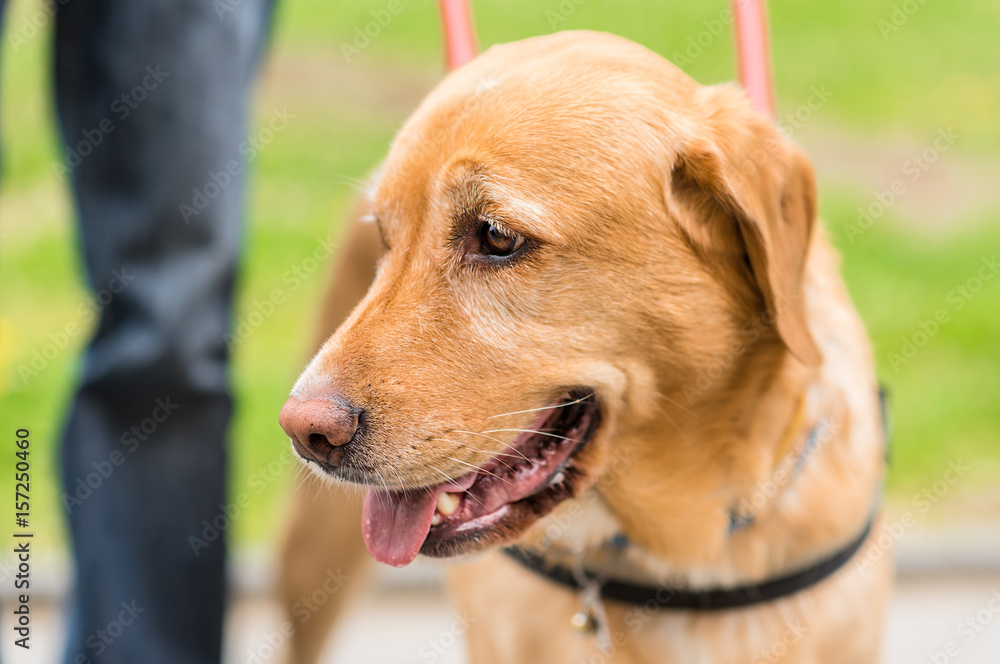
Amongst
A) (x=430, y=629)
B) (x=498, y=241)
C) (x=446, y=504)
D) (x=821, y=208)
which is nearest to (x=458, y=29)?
(x=498, y=241)

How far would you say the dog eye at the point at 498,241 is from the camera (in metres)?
1.83

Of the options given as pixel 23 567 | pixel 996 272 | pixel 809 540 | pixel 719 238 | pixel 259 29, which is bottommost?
pixel 996 272

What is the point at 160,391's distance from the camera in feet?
7.84

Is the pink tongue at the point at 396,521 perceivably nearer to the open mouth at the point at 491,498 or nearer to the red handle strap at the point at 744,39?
the open mouth at the point at 491,498

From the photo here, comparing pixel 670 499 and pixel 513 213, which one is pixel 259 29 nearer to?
pixel 513 213

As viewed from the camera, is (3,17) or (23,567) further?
(23,567)

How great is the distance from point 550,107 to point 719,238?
0.45 m

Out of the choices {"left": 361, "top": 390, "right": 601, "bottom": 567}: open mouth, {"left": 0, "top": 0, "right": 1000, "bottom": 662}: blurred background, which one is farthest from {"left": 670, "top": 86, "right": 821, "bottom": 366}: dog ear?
{"left": 0, "top": 0, "right": 1000, "bottom": 662}: blurred background

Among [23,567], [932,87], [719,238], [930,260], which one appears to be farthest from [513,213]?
[932,87]

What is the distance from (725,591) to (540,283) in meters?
0.85

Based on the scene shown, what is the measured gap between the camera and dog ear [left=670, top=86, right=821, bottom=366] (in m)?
1.88

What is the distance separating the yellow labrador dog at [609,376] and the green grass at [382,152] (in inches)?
53.8

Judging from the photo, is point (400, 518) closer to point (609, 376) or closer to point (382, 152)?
point (609, 376)

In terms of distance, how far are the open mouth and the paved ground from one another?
1563mm
